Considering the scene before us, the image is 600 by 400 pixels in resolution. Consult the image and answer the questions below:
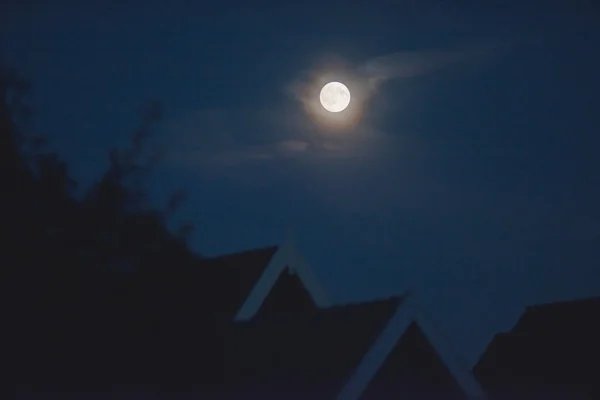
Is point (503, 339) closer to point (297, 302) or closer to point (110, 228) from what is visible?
point (297, 302)

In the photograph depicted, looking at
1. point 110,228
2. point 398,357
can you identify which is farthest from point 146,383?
point 398,357

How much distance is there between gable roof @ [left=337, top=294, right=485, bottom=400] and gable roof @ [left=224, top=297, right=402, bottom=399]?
0.30ft

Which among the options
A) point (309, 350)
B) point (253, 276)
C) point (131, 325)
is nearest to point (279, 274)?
point (253, 276)

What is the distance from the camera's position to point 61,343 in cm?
845

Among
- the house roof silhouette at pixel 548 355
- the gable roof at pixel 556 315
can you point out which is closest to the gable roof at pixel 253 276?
the house roof silhouette at pixel 548 355

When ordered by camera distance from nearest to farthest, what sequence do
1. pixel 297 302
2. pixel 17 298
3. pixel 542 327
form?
pixel 17 298 < pixel 297 302 < pixel 542 327

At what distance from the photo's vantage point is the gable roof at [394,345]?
11.1 metres

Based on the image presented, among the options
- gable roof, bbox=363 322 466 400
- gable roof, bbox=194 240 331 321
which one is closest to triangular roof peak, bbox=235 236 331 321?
gable roof, bbox=194 240 331 321

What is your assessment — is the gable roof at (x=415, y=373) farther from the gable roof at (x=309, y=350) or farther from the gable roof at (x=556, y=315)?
the gable roof at (x=556, y=315)

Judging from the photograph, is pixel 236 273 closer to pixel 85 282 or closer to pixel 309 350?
pixel 309 350

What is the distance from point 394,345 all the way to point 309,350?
1.10 meters

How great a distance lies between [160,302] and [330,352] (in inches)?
123

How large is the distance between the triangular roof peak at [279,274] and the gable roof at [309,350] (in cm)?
181

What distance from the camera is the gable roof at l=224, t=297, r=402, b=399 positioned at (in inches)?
442
